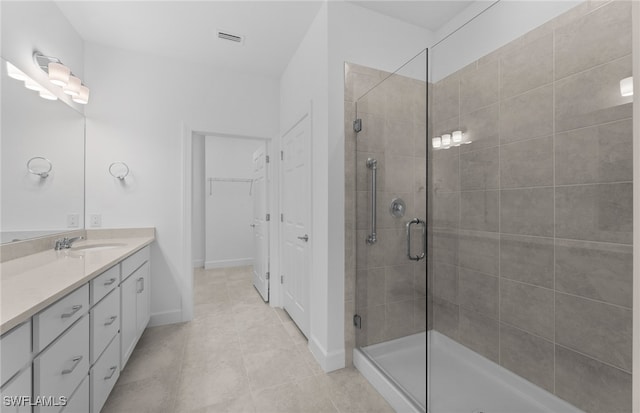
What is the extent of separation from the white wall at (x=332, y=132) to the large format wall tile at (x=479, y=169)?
926mm

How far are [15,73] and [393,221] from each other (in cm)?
259

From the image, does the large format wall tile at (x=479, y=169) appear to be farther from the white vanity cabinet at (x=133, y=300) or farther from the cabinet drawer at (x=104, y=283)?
the white vanity cabinet at (x=133, y=300)

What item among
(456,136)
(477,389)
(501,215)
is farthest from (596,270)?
(456,136)

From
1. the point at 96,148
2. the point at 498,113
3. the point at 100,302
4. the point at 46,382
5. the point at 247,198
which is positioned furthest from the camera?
the point at 247,198

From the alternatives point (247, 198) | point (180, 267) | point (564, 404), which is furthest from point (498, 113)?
point (247, 198)

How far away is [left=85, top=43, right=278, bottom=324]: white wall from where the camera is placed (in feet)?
8.22

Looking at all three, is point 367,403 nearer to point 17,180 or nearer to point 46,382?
point 46,382

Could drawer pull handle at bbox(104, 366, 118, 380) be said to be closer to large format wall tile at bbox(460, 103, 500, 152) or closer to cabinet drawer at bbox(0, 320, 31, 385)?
cabinet drawer at bbox(0, 320, 31, 385)

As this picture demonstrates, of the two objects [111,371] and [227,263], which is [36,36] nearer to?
[111,371]

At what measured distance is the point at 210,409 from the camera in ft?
5.09

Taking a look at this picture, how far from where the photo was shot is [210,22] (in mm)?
2223

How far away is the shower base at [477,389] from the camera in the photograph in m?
1.53

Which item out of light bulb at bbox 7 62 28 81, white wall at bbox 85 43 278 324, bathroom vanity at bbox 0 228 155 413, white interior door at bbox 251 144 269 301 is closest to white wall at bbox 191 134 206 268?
white interior door at bbox 251 144 269 301

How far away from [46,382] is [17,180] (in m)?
1.40
